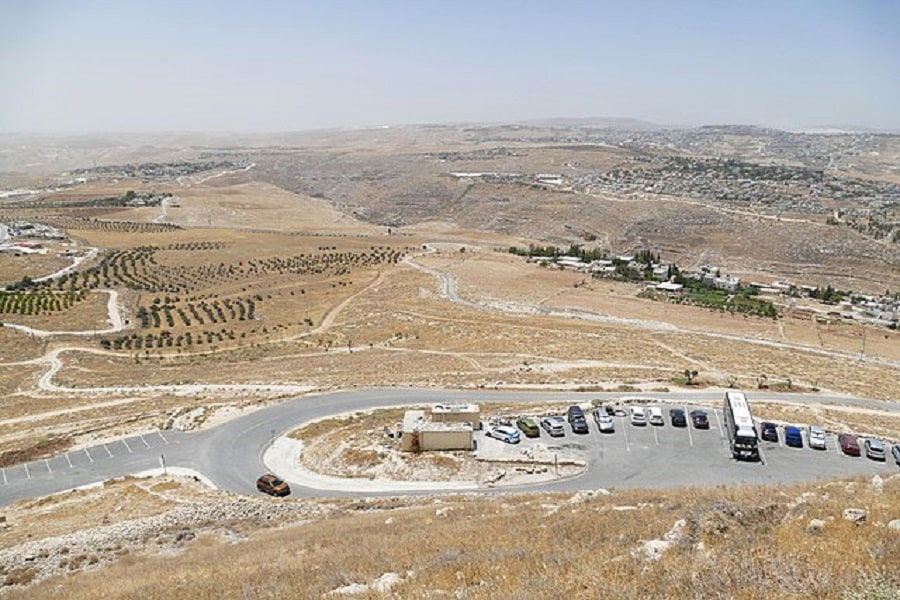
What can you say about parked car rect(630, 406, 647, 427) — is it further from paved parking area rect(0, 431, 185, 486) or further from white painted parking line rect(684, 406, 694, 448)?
paved parking area rect(0, 431, 185, 486)

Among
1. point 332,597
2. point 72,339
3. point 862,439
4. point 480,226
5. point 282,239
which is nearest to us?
point 332,597

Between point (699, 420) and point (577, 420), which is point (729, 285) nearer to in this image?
point (699, 420)

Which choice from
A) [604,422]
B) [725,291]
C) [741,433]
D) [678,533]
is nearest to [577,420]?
[604,422]

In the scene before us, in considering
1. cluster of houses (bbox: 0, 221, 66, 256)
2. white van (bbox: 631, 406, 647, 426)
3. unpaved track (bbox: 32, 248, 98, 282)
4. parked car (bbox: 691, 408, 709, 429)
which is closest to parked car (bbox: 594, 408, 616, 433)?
white van (bbox: 631, 406, 647, 426)

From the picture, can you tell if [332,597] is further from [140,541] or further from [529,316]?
[529,316]

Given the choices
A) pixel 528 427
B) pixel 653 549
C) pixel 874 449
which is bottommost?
pixel 528 427

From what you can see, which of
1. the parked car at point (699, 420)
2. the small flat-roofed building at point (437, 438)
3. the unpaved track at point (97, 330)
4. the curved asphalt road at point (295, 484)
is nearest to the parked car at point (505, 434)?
the small flat-roofed building at point (437, 438)

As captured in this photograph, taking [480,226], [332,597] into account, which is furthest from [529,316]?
[480,226]

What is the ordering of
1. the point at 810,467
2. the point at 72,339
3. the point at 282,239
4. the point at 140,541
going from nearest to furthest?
the point at 140,541
the point at 810,467
the point at 72,339
the point at 282,239
